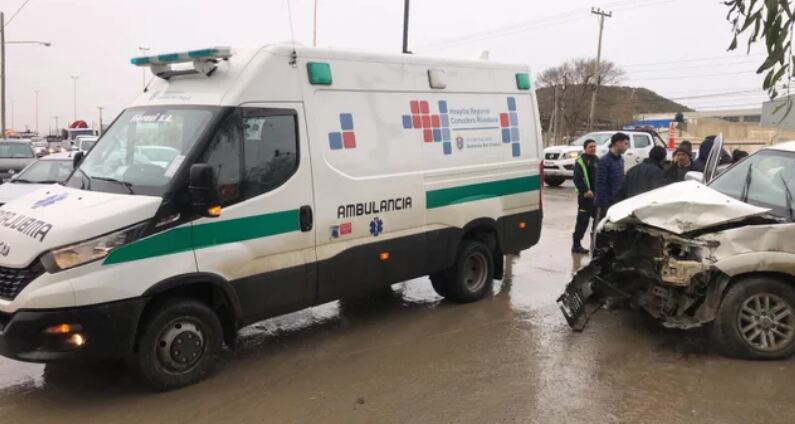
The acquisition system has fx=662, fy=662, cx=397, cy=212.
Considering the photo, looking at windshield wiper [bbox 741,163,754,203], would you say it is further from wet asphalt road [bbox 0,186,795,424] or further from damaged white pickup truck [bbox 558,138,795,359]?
wet asphalt road [bbox 0,186,795,424]

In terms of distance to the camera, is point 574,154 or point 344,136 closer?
point 344,136

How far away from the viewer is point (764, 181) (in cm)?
598

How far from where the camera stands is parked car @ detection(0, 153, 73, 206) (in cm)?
1098

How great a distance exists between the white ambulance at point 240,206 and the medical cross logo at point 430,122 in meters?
→ 0.02

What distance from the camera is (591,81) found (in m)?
71.6

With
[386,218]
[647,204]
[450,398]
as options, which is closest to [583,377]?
[450,398]

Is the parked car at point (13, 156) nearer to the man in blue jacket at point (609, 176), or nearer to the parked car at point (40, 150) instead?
the parked car at point (40, 150)

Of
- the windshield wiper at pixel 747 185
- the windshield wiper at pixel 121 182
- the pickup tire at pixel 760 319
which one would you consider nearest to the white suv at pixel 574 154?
the windshield wiper at pixel 747 185

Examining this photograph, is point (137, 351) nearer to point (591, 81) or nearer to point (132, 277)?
point (132, 277)

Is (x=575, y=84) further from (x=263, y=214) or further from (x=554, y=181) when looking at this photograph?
(x=263, y=214)

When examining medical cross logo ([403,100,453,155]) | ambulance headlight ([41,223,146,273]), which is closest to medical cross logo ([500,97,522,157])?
medical cross logo ([403,100,453,155])

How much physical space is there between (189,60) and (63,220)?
63.0 inches

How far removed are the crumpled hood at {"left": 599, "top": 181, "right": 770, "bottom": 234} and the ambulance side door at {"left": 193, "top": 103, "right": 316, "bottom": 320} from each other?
2773mm

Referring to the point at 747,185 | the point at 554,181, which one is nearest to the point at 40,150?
the point at 554,181
